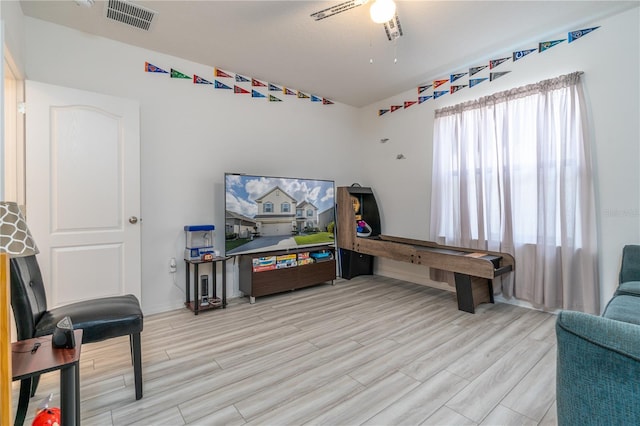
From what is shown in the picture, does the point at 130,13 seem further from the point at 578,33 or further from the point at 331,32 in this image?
the point at 578,33

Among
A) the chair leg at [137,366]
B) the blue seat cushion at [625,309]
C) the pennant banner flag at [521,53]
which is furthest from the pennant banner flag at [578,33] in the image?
the chair leg at [137,366]

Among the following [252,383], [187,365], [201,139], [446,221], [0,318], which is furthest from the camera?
[446,221]

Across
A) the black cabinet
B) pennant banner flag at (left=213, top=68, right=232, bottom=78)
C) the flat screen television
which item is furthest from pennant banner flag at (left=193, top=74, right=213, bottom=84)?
the black cabinet

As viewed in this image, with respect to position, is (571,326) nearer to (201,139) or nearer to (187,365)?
(187,365)

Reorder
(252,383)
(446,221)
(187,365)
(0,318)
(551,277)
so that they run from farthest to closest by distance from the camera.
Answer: (446,221) < (551,277) < (187,365) < (252,383) < (0,318)

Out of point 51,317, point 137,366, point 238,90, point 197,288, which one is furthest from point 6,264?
point 238,90

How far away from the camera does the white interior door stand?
236cm

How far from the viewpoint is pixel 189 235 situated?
3.29m

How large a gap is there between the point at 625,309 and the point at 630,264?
35.5 inches

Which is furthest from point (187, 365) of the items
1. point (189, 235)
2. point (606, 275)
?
point (606, 275)

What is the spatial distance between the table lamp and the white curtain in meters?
3.80

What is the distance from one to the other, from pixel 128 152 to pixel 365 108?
11.9 ft

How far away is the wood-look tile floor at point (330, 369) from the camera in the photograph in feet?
5.24

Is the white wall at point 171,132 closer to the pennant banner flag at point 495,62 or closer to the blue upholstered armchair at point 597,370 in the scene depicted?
the pennant banner flag at point 495,62
